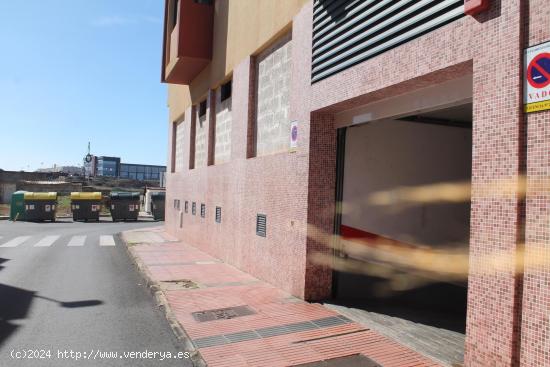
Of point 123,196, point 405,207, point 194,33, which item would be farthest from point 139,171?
point 405,207

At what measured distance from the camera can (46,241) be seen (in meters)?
19.3

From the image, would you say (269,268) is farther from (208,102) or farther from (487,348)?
(208,102)

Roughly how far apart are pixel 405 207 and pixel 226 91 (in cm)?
690

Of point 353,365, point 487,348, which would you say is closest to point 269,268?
point 353,365

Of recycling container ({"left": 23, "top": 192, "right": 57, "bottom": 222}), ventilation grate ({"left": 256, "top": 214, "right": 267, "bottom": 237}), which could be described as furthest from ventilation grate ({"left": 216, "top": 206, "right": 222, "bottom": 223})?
recycling container ({"left": 23, "top": 192, "right": 57, "bottom": 222})

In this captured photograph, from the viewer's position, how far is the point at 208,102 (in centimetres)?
1602

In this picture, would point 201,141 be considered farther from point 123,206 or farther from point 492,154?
point 123,206

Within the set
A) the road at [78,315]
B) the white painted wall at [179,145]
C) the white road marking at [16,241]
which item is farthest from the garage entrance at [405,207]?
the white road marking at [16,241]

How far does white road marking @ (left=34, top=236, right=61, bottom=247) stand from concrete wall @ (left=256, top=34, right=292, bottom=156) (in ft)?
38.1

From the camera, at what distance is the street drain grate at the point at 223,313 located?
24.5 ft

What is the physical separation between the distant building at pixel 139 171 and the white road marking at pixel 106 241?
109730 millimetres

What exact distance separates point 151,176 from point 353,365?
131968 mm

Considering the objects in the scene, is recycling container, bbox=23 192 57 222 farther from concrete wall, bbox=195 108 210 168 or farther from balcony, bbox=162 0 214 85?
balcony, bbox=162 0 214 85

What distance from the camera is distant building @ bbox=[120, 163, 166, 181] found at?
128 meters
